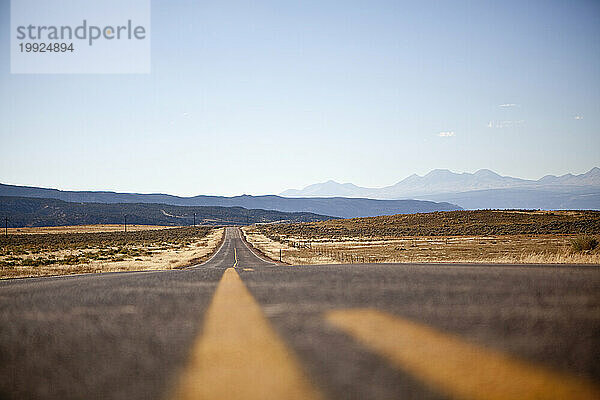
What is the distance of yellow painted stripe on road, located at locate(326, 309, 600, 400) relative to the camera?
15.2 ft

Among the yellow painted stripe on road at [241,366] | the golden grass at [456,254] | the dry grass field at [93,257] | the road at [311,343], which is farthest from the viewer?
the dry grass field at [93,257]

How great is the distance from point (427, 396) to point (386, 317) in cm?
384

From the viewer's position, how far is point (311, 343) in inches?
260

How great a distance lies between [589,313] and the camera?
26.9 ft

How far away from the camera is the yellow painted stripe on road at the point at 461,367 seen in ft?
15.2

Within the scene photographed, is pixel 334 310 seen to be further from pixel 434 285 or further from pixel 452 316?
pixel 434 285

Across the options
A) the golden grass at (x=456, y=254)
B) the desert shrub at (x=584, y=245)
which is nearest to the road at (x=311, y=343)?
the golden grass at (x=456, y=254)

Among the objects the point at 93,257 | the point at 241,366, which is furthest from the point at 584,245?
the point at 93,257

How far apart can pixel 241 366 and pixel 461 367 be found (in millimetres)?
2503

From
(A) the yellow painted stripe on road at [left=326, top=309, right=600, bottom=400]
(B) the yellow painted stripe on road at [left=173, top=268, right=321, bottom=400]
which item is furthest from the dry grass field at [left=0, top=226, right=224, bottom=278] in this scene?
A: (A) the yellow painted stripe on road at [left=326, top=309, right=600, bottom=400]

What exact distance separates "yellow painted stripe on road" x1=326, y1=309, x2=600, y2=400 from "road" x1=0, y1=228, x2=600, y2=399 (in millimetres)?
20

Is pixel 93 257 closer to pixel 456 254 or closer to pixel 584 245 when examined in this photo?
pixel 456 254

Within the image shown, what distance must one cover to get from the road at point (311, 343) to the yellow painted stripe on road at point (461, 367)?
0.02m

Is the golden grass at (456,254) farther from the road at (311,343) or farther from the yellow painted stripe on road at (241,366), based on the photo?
the yellow painted stripe on road at (241,366)
